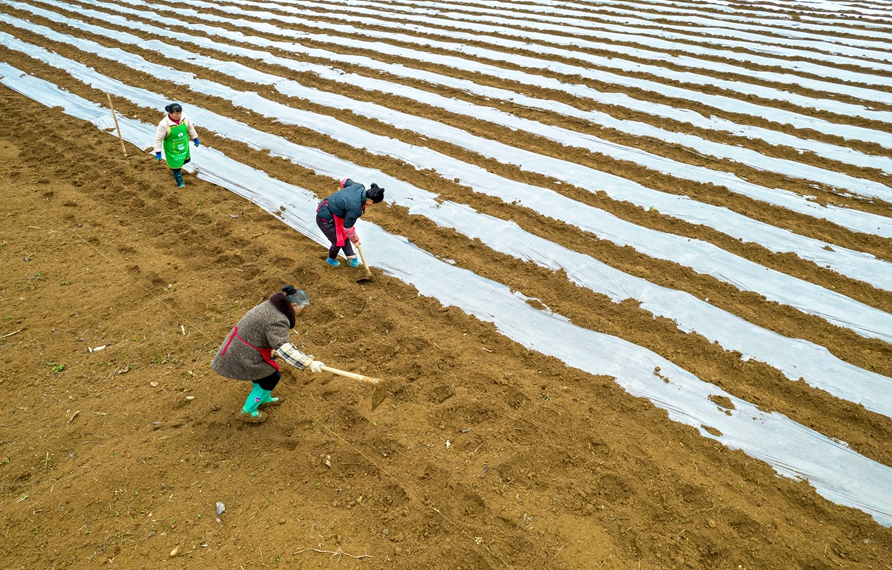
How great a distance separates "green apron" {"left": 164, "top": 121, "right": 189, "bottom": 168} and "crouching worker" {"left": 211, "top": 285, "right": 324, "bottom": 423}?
4.32 m

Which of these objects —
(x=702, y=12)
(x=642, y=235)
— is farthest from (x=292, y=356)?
(x=702, y=12)

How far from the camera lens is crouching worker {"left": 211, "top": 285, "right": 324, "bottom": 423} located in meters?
3.29

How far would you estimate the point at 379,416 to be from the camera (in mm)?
3904

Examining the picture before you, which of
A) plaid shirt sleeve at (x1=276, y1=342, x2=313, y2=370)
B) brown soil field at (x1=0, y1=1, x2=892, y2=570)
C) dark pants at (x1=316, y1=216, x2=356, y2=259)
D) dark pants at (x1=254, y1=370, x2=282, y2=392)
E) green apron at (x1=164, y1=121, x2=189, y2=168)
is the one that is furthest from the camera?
green apron at (x1=164, y1=121, x2=189, y2=168)

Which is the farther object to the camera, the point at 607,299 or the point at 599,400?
the point at 607,299

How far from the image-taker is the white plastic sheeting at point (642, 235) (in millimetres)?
4691

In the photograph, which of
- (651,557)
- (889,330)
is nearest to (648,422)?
(651,557)

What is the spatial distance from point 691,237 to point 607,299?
1579 mm

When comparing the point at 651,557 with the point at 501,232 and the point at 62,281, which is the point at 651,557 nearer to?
the point at 501,232

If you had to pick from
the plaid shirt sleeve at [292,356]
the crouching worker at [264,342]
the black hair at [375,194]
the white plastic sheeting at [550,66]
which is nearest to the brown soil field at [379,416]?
the crouching worker at [264,342]

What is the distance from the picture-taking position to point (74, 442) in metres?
3.70

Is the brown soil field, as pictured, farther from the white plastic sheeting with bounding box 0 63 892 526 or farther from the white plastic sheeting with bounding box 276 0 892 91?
the white plastic sheeting with bounding box 276 0 892 91

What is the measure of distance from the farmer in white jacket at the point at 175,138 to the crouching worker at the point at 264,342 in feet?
13.6

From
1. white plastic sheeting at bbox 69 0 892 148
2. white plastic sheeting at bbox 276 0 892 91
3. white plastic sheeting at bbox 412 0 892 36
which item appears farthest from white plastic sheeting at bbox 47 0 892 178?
white plastic sheeting at bbox 412 0 892 36
